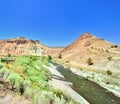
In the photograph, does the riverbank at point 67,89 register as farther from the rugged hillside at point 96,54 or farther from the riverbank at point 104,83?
the rugged hillside at point 96,54

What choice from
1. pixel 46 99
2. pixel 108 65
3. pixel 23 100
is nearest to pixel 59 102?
pixel 46 99

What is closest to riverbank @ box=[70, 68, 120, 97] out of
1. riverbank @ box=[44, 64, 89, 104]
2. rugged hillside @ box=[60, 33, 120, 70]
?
riverbank @ box=[44, 64, 89, 104]

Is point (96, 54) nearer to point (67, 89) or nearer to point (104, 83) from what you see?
point (104, 83)

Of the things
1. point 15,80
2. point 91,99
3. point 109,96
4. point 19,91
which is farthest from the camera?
point 109,96

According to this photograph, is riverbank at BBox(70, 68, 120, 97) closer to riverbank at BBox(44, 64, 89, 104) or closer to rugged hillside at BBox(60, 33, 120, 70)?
riverbank at BBox(44, 64, 89, 104)

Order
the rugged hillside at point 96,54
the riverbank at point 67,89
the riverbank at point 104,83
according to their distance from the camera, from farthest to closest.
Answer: the rugged hillside at point 96,54, the riverbank at point 104,83, the riverbank at point 67,89

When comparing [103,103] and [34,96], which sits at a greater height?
[34,96]

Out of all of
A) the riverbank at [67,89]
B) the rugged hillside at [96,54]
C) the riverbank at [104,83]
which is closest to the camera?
the riverbank at [67,89]

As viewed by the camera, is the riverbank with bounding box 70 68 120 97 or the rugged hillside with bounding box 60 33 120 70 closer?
the riverbank with bounding box 70 68 120 97

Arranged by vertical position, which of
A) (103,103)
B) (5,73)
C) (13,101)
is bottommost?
(103,103)

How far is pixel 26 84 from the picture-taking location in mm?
16188

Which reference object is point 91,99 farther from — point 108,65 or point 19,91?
point 108,65

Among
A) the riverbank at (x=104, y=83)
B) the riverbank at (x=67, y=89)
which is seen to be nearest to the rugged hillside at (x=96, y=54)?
the riverbank at (x=104, y=83)

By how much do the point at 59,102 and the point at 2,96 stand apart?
3491 millimetres
